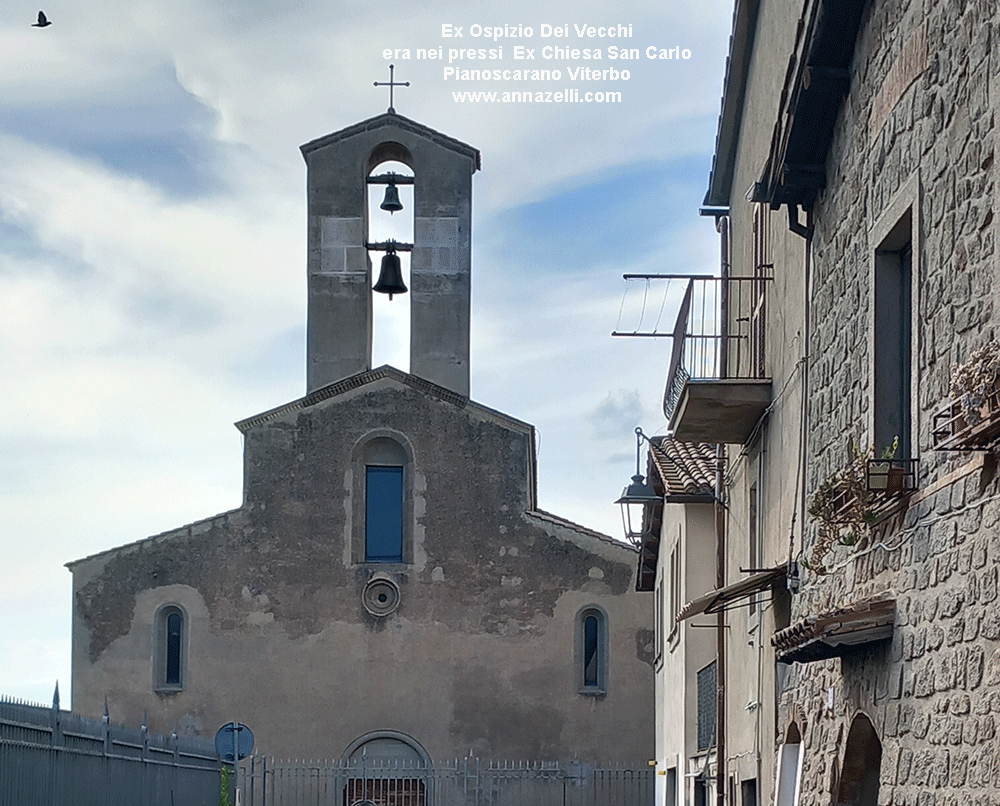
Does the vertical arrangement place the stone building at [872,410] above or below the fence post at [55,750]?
above

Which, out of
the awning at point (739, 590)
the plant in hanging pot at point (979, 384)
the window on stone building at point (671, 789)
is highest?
the plant in hanging pot at point (979, 384)

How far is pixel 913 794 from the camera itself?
26.5 ft

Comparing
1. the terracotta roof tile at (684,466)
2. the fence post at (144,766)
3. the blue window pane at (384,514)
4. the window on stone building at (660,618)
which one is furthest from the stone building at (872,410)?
the blue window pane at (384,514)

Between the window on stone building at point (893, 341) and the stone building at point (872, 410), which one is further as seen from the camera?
the window on stone building at point (893, 341)

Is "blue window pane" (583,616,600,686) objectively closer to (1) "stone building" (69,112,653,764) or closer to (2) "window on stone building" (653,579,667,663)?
(1) "stone building" (69,112,653,764)

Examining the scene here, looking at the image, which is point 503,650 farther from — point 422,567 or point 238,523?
point 238,523

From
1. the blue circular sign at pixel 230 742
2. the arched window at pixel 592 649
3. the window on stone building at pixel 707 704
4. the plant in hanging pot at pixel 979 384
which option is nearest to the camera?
the plant in hanging pot at pixel 979 384

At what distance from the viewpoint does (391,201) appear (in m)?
29.3

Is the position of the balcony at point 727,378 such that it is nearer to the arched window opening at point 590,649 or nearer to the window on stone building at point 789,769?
the window on stone building at point 789,769

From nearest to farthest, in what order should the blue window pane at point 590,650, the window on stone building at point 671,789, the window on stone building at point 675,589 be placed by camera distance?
the window on stone building at point 675,589 < the window on stone building at point 671,789 < the blue window pane at point 590,650

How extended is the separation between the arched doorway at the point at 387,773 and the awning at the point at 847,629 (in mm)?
21394

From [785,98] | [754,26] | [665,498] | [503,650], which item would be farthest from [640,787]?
[785,98]

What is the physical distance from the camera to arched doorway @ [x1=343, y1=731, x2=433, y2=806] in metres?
30.1

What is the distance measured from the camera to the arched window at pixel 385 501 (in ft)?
104
